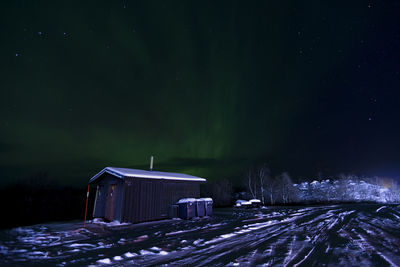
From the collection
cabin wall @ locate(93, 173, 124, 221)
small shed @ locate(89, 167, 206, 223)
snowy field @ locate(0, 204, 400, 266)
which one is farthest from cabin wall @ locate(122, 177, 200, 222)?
snowy field @ locate(0, 204, 400, 266)

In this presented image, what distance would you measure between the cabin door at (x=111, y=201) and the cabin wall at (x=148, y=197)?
116 centimetres

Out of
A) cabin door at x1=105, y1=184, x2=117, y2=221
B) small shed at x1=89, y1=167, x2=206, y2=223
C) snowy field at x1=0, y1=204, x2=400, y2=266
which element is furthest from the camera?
cabin door at x1=105, y1=184, x2=117, y2=221

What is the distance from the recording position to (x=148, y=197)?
1192 cm

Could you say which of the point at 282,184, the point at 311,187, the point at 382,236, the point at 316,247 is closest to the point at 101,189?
the point at 316,247

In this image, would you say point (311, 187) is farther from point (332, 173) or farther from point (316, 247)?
point (316, 247)

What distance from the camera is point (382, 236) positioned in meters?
6.64

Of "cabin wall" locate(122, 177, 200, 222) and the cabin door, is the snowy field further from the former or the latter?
the cabin door

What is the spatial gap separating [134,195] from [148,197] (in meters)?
0.99

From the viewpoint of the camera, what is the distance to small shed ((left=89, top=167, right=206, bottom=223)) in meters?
11.0

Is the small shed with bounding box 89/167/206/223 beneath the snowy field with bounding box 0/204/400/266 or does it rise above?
above

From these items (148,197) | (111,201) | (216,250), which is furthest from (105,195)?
(216,250)

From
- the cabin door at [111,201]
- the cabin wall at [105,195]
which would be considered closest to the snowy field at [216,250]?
the cabin wall at [105,195]

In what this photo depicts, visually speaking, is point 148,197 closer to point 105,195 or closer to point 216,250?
point 105,195

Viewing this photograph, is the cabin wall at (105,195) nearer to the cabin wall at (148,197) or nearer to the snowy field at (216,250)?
the cabin wall at (148,197)
